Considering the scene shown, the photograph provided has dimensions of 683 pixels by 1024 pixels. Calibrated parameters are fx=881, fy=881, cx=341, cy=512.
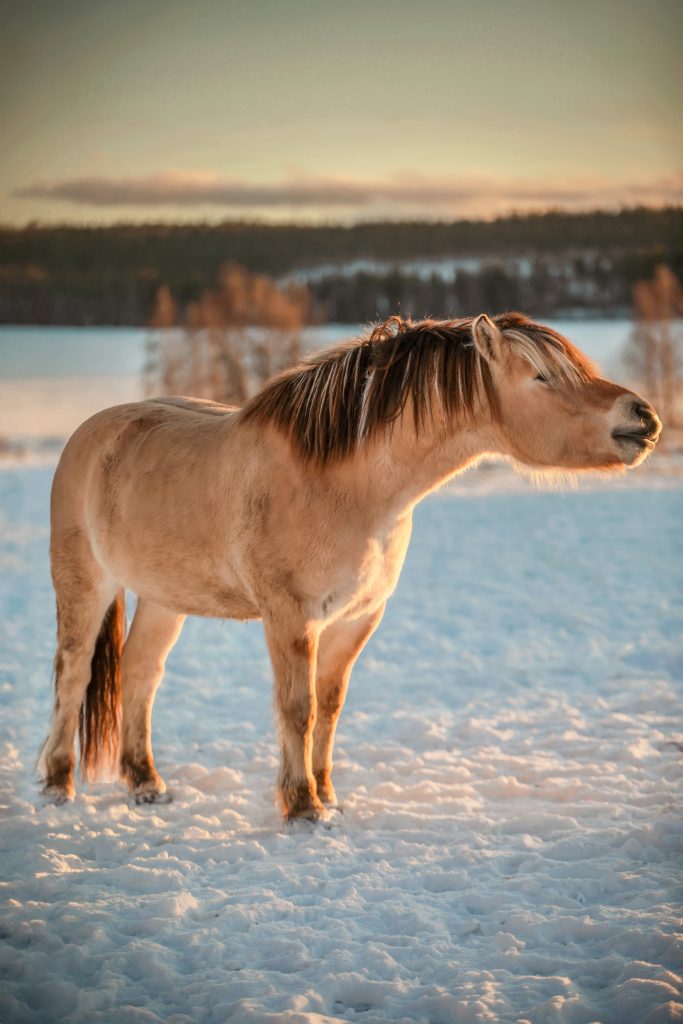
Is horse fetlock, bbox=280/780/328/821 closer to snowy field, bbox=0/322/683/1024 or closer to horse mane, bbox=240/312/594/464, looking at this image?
snowy field, bbox=0/322/683/1024

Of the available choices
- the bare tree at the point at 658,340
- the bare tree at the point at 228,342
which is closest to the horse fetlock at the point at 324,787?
the bare tree at the point at 658,340

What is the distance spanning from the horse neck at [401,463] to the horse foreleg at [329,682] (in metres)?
0.64

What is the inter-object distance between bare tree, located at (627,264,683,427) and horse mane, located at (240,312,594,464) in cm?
1996

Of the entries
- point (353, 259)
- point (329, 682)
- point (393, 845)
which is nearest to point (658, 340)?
point (353, 259)

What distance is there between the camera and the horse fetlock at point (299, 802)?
3.73 meters

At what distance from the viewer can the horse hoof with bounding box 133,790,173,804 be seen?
13.6 feet

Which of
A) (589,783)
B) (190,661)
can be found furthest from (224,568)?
(190,661)

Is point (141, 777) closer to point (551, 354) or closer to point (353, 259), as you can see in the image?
point (551, 354)

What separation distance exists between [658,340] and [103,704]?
2124cm

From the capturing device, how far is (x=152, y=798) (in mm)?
4156

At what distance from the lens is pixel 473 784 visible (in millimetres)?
4266

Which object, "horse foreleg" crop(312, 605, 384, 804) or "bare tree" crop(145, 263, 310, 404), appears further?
"bare tree" crop(145, 263, 310, 404)

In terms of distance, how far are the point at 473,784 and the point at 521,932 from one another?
129 cm

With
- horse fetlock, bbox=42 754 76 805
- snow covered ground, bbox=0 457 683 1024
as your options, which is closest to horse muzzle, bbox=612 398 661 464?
snow covered ground, bbox=0 457 683 1024
